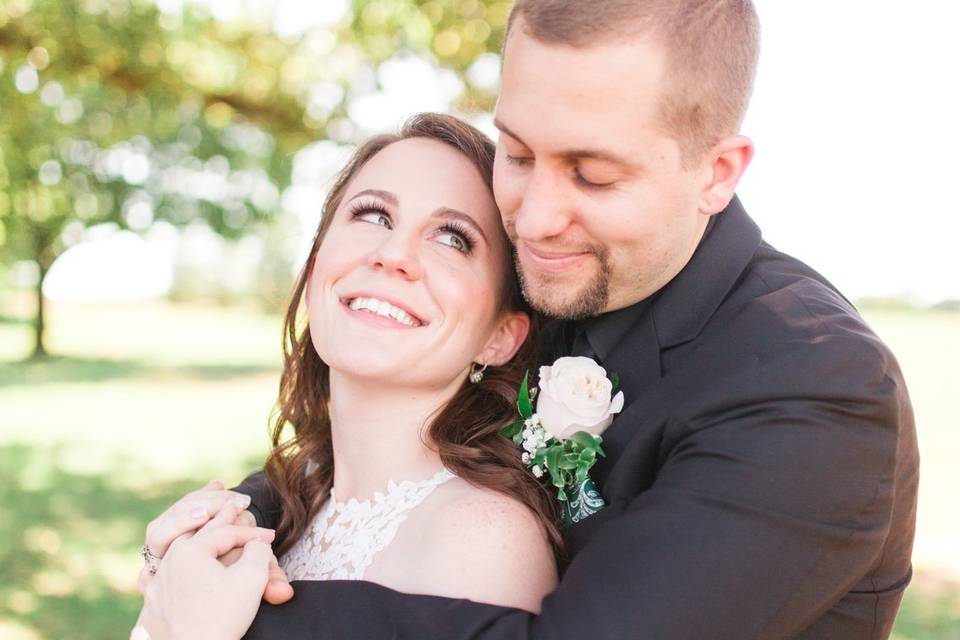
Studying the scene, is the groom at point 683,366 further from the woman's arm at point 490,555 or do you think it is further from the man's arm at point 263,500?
the man's arm at point 263,500

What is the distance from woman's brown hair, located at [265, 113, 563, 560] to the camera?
9.30 feet

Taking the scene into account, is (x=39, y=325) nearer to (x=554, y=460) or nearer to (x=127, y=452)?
(x=127, y=452)

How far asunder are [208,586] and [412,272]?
3.42 feet

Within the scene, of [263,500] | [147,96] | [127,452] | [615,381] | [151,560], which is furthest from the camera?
[127,452]

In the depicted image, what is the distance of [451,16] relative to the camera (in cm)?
790

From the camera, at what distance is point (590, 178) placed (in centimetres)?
259

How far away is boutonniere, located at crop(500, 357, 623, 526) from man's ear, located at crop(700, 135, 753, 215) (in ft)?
1.84

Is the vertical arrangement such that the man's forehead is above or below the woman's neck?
above

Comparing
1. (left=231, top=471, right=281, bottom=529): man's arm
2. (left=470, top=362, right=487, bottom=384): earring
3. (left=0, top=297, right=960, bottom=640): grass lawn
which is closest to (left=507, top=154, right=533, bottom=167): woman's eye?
(left=470, top=362, right=487, bottom=384): earring

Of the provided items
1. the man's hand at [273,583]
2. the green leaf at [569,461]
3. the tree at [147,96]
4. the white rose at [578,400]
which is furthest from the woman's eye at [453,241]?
the tree at [147,96]

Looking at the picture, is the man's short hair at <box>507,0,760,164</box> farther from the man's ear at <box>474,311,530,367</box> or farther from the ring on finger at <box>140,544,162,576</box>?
the ring on finger at <box>140,544,162,576</box>

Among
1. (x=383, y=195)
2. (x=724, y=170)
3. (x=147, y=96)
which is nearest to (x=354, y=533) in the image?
(x=383, y=195)

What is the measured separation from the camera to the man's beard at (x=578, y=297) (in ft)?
8.95

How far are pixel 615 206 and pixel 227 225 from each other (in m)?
11.7
